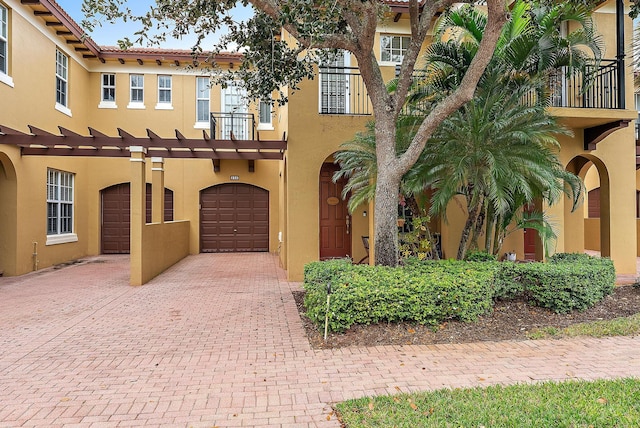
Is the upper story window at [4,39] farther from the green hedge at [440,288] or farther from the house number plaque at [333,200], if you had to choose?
the green hedge at [440,288]

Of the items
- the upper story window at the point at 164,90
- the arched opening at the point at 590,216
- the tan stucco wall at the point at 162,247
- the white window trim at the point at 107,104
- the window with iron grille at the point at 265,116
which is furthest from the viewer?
the window with iron grille at the point at 265,116

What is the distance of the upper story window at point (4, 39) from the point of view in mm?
10409

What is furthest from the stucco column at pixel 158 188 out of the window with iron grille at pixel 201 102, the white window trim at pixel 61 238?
the window with iron grille at pixel 201 102

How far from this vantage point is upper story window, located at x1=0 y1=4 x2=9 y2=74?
1041 cm

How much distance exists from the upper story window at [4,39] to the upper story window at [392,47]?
9.87m

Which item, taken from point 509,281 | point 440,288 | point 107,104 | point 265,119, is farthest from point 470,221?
point 107,104

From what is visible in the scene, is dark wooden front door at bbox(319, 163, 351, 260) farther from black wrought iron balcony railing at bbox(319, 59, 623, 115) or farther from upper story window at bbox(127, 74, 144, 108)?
upper story window at bbox(127, 74, 144, 108)

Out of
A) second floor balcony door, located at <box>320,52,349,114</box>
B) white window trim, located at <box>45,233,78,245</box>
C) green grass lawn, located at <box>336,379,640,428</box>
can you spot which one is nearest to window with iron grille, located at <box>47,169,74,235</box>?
white window trim, located at <box>45,233,78,245</box>

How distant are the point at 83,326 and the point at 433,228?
8118mm

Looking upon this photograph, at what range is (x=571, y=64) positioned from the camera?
25.4 feet

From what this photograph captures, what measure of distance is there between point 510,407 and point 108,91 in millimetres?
16461

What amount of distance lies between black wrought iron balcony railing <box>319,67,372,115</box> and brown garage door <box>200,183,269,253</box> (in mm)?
5560

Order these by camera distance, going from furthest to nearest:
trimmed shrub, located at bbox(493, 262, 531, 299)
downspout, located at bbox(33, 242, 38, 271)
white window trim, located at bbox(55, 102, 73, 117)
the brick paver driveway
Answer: white window trim, located at bbox(55, 102, 73, 117) < downspout, located at bbox(33, 242, 38, 271) < trimmed shrub, located at bbox(493, 262, 531, 299) < the brick paver driveway

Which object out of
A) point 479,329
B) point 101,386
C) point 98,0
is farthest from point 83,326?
point 479,329
